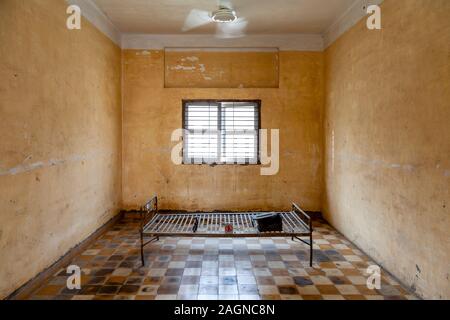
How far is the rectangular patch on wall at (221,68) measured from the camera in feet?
21.6

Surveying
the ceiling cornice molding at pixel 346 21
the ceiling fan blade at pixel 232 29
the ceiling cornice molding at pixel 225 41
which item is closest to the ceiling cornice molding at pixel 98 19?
the ceiling cornice molding at pixel 225 41

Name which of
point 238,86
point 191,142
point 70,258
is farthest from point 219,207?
point 70,258

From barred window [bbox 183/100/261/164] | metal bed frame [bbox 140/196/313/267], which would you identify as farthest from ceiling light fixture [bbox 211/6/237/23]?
metal bed frame [bbox 140/196/313/267]

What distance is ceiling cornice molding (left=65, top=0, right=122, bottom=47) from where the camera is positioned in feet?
15.5

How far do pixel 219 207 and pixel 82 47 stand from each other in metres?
3.76

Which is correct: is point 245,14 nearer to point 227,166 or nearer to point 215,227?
point 227,166

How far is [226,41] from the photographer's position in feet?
21.4

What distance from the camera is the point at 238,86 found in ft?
21.6

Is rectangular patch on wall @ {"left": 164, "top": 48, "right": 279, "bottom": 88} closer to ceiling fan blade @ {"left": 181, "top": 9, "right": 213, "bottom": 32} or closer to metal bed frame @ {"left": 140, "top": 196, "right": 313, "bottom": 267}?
ceiling fan blade @ {"left": 181, "top": 9, "right": 213, "bottom": 32}

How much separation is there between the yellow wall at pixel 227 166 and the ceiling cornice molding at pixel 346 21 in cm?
49

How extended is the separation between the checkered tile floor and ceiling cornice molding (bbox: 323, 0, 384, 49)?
339 centimetres

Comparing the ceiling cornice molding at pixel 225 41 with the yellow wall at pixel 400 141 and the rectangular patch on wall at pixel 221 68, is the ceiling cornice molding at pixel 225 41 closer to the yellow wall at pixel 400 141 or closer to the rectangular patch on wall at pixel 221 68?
the rectangular patch on wall at pixel 221 68
